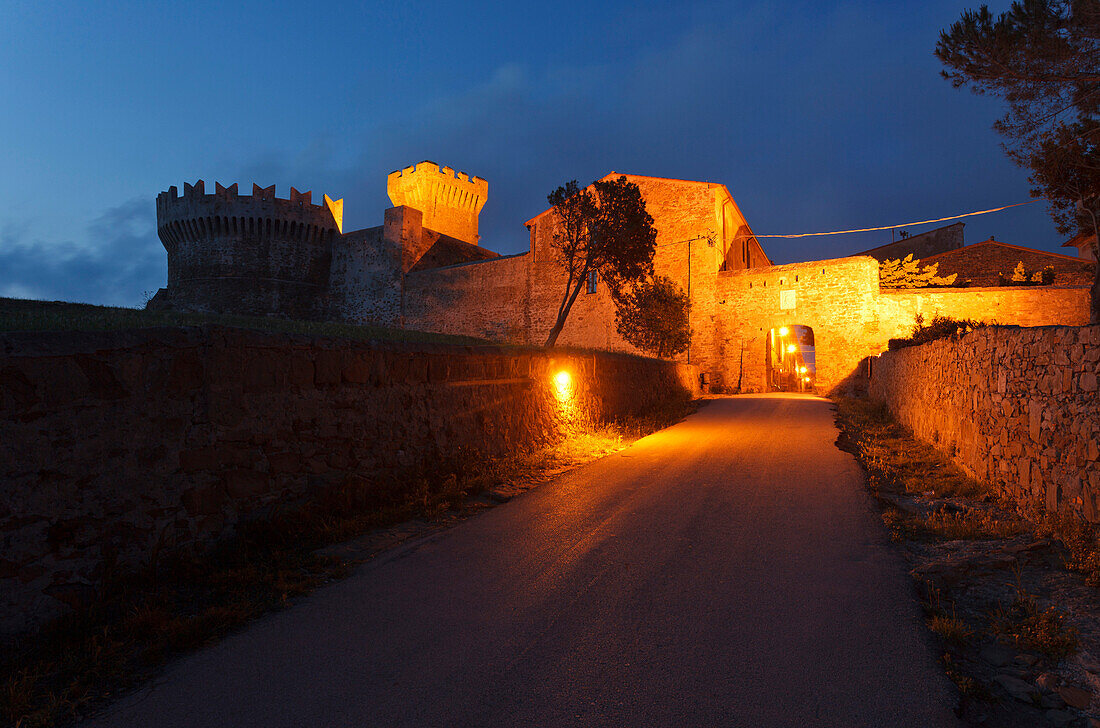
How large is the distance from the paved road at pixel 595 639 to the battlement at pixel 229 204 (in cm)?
3734

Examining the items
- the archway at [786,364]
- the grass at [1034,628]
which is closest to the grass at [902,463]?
the grass at [1034,628]

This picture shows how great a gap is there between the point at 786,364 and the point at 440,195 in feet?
97.9

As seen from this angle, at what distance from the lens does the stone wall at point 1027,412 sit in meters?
4.38

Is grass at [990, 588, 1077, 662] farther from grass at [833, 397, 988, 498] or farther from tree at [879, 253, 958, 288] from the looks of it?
tree at [879, 253, 958, 288]

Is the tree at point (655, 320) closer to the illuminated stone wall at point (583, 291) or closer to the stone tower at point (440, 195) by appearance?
the illuminated stone wall at point (583, 291)

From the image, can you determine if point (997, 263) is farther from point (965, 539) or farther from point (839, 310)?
point (965, 539)

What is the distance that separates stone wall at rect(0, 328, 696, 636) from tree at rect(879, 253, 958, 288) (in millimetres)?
31579

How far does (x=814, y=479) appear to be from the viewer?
689 cm

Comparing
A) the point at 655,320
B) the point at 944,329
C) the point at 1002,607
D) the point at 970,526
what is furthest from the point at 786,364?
the point at 1002,607

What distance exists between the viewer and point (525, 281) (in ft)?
105

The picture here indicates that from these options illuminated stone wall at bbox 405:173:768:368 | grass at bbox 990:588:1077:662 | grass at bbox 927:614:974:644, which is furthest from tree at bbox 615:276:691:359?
grass at bbox 927:614:974:644

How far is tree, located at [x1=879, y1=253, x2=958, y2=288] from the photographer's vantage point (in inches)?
1131

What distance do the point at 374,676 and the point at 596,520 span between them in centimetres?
300

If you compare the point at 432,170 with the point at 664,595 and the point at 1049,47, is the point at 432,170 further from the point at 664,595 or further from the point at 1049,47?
the point at 664,595
